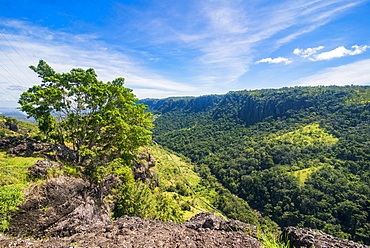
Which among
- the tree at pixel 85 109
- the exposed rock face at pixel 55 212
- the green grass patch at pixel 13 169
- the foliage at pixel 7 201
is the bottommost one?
the exposed rock face at pixel 55 212

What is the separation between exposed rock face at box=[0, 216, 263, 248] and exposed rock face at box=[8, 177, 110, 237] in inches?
59.3

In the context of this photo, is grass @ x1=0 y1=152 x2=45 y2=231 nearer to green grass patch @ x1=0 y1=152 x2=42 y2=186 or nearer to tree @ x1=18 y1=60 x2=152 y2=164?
green grass patch @ x1=0 y1=152 x2=42 y2=186

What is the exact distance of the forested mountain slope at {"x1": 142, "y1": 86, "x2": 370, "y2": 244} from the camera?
2827 inches

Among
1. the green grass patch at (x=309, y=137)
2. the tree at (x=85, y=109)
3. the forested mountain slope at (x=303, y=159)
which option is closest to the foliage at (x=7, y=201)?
the tree at (x=85, y=109)

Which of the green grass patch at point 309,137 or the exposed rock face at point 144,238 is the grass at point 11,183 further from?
the green grass patch at point 309,137

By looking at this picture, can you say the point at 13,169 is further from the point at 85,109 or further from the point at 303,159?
the point at 303,159

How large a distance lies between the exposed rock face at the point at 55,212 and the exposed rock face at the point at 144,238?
151cm

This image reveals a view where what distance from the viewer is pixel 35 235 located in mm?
8148

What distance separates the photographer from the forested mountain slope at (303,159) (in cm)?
7181

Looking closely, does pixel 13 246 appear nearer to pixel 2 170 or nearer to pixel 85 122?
pixel 2 170

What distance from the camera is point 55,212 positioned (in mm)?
9500

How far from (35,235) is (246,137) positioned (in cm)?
17730

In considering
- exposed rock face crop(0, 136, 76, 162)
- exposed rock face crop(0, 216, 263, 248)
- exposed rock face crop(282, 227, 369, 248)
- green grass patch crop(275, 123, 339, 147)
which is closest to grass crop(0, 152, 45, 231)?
exposed rock face crop(0, 136, 76, 162)

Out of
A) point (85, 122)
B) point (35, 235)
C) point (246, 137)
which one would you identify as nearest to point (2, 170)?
point (35, 235)
